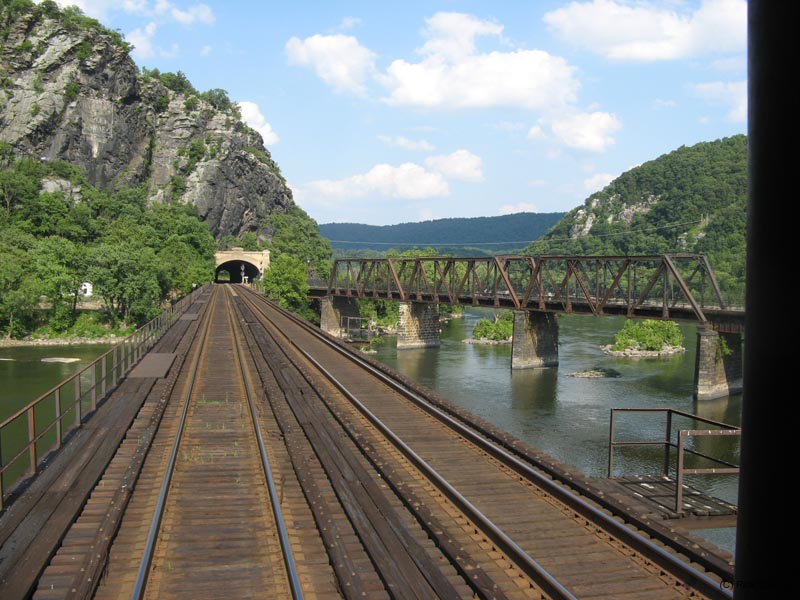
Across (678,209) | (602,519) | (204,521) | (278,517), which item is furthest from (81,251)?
(678,209)

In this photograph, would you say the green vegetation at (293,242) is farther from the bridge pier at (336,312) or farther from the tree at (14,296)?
the tree at (14,296)

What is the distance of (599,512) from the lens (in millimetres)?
10273

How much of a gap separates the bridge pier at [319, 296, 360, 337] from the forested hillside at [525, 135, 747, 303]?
A: 53.9 m

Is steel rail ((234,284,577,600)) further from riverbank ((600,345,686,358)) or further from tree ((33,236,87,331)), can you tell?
tree ((33,236,87,331))

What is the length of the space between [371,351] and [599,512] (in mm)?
60434

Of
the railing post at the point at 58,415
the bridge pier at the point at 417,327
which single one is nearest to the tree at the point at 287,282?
the bridge pier at the point at 417,327

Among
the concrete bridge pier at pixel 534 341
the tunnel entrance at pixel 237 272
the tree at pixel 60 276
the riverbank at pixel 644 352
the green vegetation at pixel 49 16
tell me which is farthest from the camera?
the tunnel entrance at pixel 237 272

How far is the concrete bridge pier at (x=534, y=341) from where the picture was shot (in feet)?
182

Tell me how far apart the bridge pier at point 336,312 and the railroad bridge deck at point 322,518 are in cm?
6810

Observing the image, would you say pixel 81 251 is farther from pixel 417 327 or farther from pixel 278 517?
pixel 278 517

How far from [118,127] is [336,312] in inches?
2915


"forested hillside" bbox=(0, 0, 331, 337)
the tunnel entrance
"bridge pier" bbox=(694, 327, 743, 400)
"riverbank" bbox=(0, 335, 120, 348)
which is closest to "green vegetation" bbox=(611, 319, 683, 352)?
"bridge pier" bbox=(694, 327, 743, 400)

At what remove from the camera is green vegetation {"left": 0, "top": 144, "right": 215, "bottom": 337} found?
239ft

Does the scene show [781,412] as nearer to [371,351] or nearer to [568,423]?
[568,423]
